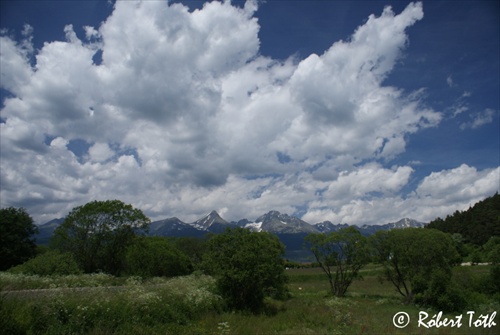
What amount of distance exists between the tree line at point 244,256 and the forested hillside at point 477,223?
227 ft

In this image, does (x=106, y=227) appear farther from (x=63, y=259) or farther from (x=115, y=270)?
(x=63, y=259)

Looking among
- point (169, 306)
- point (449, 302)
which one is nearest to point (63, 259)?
Answer: point (169, 306)

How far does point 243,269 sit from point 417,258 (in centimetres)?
1988

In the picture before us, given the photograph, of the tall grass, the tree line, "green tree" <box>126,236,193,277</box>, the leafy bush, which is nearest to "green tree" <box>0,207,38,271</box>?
the tree line

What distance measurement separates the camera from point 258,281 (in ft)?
69.2

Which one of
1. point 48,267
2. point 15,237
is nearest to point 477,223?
point 48,267

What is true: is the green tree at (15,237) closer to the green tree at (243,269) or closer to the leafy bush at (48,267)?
the leafy bush at (48,267)

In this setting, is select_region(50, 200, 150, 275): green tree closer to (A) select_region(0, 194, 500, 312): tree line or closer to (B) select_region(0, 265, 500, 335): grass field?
(A) select_region(0, 194, 500, 312): tree line

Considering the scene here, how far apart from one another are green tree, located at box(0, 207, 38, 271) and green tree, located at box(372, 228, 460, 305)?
53445 millimetres

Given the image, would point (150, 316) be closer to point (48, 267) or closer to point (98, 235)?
point (48, 267)

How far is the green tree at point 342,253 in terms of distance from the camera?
36.3 metres

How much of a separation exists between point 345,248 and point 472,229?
280 ft

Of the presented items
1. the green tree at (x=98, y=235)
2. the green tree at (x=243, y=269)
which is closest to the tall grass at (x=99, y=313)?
the green tree at (x=243, y=269)

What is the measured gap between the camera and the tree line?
Result: 21734 mm
